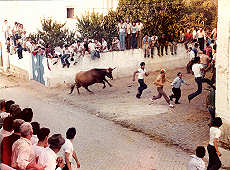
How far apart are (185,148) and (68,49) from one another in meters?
9.23

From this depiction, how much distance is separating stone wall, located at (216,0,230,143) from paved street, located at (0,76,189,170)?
1.27 metres

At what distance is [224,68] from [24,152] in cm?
543

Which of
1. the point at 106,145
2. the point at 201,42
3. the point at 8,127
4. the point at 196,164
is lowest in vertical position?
the point at 106,145

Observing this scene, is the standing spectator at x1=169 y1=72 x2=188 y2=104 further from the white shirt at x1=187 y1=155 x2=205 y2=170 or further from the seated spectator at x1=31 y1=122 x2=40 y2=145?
the seated spectator at x1=31 y1=122 x2=40 y2=145

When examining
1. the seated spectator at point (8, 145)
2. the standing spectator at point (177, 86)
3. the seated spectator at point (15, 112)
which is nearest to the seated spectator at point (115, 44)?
the standing spectator at point (177, 86)

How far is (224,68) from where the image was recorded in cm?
963

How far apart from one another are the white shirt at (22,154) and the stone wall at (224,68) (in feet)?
17.1

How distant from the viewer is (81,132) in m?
11.8

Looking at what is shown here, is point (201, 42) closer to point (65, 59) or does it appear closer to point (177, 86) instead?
point (65, 59)

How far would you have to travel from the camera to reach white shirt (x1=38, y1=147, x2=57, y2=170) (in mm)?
6002

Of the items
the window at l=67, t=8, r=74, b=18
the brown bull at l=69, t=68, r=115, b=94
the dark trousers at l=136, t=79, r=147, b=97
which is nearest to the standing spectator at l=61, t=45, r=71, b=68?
the brown bull at l=69, t=68, r=115, b=94

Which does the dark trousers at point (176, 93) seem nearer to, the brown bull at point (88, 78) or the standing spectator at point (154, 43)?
the brown bull at point (88, 78)

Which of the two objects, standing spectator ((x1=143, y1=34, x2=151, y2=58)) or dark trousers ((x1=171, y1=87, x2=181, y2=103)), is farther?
standing spectator ((x1=143, y1=34, x2=151, y2=58))

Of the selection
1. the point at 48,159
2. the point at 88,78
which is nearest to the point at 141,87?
the point at 88,78
